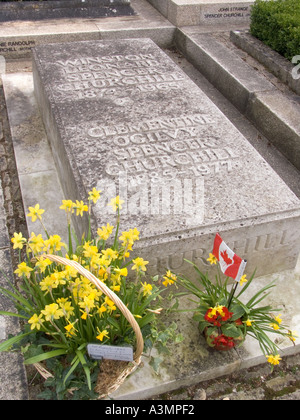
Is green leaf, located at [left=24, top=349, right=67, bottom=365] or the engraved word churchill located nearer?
green leaf, located at [left=24, top=349, right=67, bottom=365]

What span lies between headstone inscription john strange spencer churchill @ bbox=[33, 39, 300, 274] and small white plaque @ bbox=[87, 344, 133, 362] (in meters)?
0.59

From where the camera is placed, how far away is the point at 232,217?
8.03 ft

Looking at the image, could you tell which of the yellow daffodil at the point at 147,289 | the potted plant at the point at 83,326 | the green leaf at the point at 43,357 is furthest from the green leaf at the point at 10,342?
the yellow daffodil at the point at 147,289

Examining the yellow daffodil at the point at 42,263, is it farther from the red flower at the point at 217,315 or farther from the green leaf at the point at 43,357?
the red flower at the point at 217,315

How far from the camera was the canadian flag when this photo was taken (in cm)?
194

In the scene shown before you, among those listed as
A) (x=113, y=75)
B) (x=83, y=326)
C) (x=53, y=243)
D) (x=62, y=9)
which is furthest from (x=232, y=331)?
(x=62, y=9)

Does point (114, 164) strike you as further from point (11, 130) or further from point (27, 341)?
point (11, 130)

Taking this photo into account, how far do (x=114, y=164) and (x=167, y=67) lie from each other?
1.62 meters

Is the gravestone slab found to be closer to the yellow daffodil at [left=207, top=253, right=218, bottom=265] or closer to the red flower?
the yellow daffodil at [left=207, top=253, right=218, bottom=265]

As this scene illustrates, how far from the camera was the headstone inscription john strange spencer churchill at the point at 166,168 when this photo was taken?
244cm

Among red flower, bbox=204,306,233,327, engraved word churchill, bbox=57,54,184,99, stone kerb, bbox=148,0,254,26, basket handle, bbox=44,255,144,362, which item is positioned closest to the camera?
basket handle, bbox=44,255,144,362

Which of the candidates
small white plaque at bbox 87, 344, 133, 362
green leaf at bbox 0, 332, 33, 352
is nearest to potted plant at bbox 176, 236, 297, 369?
small white plaque at bbox 87, 344, 133, 362

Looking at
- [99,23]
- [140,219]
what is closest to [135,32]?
[99,23]
